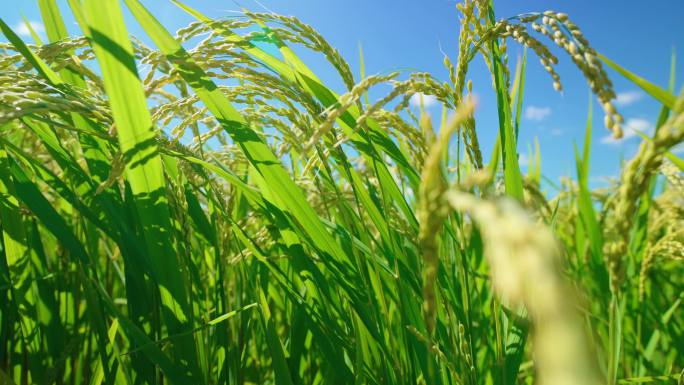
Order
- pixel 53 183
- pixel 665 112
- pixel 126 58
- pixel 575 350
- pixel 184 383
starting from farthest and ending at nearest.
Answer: pixel 665 112
pixel 53 183
pixel 184 383
pixel 126 58
pixel 575 350

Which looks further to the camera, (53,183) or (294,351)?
(294,351)

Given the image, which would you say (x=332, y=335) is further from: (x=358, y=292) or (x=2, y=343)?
(x=2, y=343)

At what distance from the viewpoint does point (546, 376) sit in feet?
0.97

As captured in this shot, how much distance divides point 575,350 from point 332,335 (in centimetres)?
115

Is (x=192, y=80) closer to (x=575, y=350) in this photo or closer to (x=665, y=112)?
(x=575, y=350)

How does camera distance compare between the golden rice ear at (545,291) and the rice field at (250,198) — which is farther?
the rice field at (250,198)

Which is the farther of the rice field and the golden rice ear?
the rice field

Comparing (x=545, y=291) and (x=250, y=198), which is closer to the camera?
(x=545, y=291)

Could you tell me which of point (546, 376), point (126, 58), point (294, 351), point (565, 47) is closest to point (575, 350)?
point (546, 376)

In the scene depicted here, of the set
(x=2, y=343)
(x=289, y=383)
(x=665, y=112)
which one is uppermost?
(x=665, y=112)

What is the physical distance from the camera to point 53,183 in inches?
Answer: 57.4

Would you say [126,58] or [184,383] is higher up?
[126,58]

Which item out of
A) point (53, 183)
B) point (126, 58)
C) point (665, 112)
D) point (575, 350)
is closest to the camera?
point (575, 350)

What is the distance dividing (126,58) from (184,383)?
2.62 feet
